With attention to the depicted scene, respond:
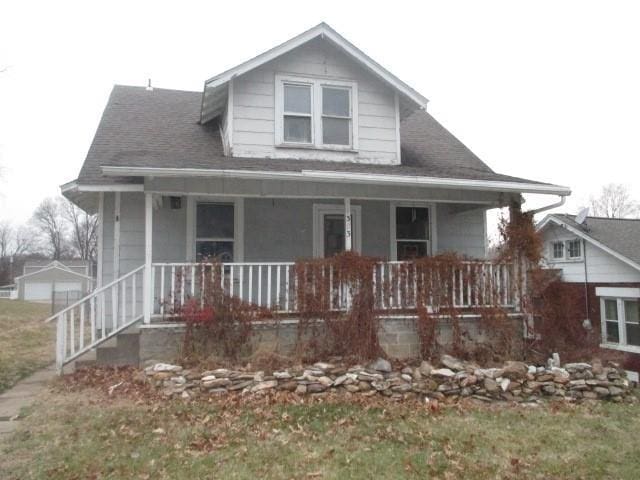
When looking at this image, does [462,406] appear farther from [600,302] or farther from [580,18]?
[600,302]

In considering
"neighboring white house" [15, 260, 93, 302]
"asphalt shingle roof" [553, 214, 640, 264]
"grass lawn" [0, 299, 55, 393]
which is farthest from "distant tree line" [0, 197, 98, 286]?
"asphalt shingle roof" [553, 214, 640, 264]

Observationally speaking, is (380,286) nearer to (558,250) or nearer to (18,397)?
(18,397)

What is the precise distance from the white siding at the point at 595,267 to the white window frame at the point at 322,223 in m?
8.58

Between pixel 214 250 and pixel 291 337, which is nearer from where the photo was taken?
pixel 291 337

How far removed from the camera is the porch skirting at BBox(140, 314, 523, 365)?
7.20 m

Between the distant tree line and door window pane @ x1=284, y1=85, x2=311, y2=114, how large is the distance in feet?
210

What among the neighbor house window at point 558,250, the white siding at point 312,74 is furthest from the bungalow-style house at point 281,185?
the neighbor house window at point 558,250

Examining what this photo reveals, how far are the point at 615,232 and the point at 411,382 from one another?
1576 cm

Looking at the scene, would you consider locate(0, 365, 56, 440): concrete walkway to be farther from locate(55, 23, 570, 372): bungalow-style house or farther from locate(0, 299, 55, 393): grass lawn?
locate(55, 23, 570, 372): bungalow-style house

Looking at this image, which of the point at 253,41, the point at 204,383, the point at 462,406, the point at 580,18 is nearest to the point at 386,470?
the point at 462,406

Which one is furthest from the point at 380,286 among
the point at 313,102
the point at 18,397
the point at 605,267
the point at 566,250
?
the point at 566,250

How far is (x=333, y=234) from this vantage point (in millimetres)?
10055

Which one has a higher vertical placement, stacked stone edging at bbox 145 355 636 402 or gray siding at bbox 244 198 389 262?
gray siding at bbox 244 198 389 262

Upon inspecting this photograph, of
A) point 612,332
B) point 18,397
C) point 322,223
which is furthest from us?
point 612,332
